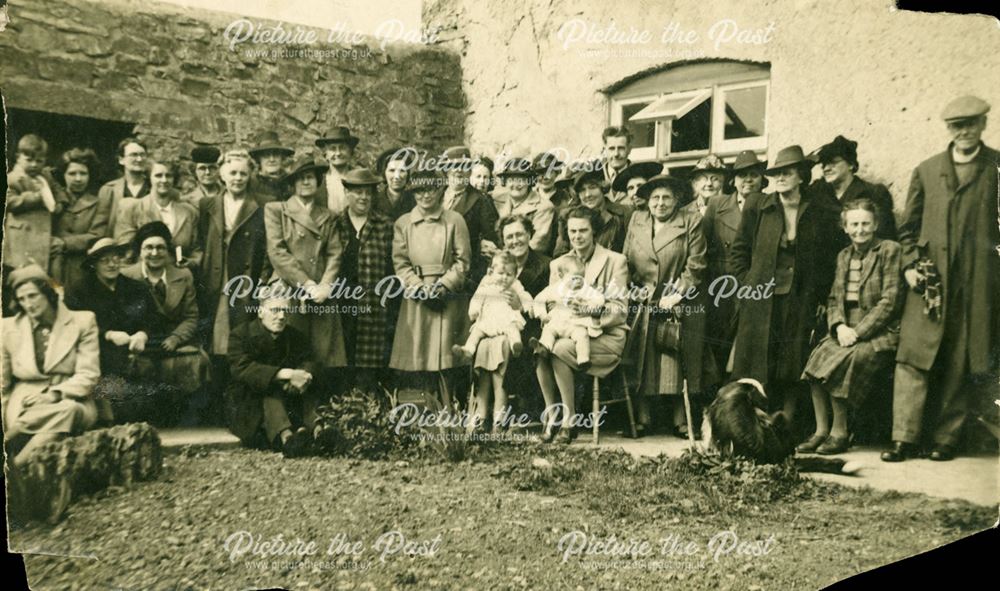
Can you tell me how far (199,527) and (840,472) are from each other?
3.78 metres

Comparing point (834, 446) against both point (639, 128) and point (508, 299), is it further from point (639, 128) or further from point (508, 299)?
point (639, 128)

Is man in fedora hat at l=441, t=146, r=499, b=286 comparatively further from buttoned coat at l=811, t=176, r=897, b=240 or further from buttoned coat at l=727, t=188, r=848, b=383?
buttoned coat at l=811, t=176, r=897, b=240

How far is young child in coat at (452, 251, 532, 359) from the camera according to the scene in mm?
6188

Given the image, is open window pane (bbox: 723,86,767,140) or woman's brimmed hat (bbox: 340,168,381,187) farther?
woman's brimmed hat (bbox: 340,168,381,187)

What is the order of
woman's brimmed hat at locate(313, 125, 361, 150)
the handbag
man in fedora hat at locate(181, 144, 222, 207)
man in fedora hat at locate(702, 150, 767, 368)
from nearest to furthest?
man in fedora hat at locate(702, 150, 767, 368) → the handbag → man in fedora hat at locate(181, 144, 222, 207) → woman's brimmed hat at locate(313, 125, 361, 150)

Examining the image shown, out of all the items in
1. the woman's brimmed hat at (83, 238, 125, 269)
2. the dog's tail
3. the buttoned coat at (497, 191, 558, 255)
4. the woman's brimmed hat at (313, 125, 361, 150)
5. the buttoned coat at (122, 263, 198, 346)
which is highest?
the woman's brimmed hat at (313, 125, 361, 150)

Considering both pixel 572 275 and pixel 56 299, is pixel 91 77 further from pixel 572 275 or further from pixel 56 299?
pixel 572 275

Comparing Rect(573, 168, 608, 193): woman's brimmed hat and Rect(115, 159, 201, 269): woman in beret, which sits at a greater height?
Rect(573, 168, 608, 193): woman's brimmed hat

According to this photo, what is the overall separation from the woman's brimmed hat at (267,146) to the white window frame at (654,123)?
6.81ft

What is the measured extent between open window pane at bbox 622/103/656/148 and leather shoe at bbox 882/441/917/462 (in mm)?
2256

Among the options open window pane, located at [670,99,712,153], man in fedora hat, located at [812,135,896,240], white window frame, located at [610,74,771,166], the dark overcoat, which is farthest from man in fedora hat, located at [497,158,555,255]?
man in fedora hat, located at [812,135,896,240]

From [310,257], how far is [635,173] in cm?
207

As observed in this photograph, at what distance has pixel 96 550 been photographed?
594cm

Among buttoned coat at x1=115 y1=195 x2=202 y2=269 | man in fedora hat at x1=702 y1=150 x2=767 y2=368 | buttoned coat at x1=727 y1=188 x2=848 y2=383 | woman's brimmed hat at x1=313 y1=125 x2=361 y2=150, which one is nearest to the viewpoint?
buttoned coat at x1=727 y1=188 x2=848 y2=383
